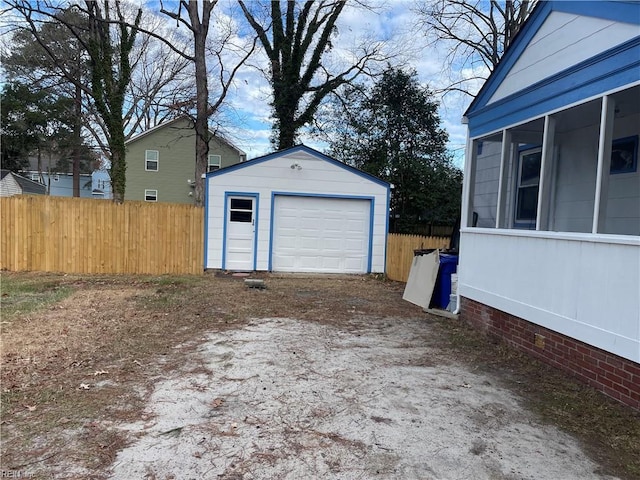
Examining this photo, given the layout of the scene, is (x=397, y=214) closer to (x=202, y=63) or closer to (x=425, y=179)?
(x=425, y=179)

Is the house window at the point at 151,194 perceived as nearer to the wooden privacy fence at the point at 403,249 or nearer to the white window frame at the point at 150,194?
the white window frame at the point at 150,194

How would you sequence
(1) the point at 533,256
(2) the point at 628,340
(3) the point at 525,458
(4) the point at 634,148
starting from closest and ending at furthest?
(3) the point at 525,458 → (2) the point at 628,340 → (1) the point at 533,256 → (4) the point at 634,148

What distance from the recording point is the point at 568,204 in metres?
6.53

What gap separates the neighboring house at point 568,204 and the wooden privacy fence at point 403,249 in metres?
3.60

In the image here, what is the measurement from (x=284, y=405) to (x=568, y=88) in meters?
4.21

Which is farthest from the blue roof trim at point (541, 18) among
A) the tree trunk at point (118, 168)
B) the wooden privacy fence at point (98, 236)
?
the tree trunk at point (118, 168)

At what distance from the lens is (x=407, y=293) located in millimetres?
8477

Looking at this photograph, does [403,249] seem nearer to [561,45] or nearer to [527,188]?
[527,188]

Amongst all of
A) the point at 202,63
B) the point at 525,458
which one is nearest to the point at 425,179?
the point at 202,63

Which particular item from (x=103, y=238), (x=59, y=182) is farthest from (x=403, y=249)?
(x=59, y=182)

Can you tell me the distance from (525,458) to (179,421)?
2351 millimetres

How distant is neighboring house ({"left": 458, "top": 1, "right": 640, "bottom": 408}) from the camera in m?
3.72

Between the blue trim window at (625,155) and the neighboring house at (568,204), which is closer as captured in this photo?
the neighboring house at (568,204)

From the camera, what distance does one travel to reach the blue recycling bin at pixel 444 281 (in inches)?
293
